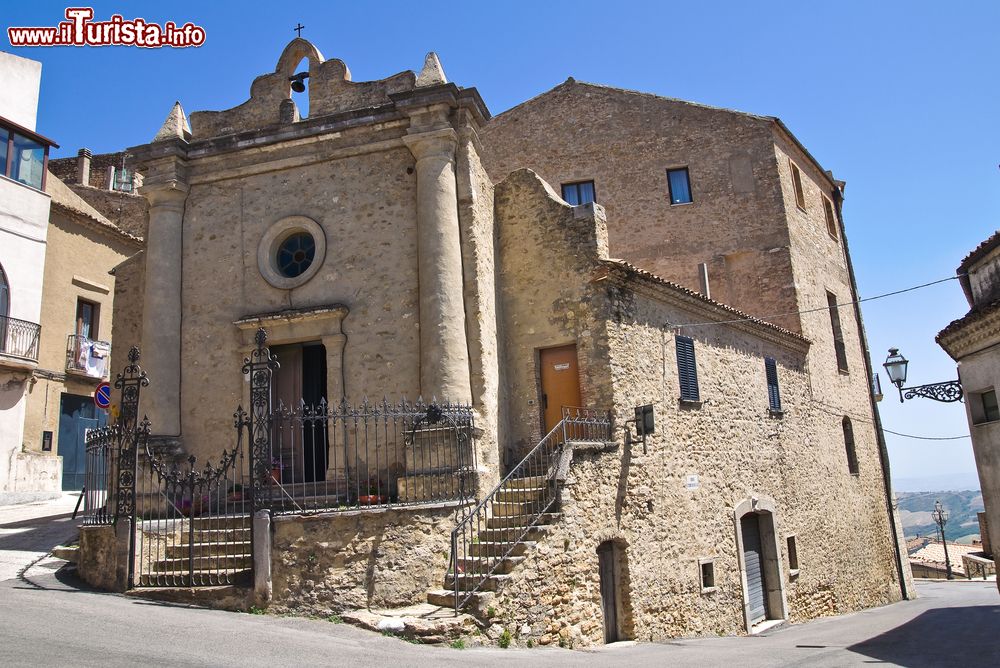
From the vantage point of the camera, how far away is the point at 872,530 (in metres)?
22.1

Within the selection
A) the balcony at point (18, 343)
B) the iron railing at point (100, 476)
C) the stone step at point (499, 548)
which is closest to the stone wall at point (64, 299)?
the balcony at point (18, 343)

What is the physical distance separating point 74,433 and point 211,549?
1347cm

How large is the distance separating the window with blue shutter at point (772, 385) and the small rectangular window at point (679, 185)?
6.44 metres

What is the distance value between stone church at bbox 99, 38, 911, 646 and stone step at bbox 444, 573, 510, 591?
0.03 meters

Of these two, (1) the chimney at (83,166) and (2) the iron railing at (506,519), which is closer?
(2) the iron railing at (506,519)

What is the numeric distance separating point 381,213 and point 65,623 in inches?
328

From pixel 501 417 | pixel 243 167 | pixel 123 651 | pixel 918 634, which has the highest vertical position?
pixel 243 167

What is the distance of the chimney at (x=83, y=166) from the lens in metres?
29.6

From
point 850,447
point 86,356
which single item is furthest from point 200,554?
point 850,447

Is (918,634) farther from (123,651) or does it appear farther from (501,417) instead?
(123,651)

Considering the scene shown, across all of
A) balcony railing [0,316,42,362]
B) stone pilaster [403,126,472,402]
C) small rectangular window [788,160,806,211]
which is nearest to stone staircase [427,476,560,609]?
stone pilaster [403,126,472,402]

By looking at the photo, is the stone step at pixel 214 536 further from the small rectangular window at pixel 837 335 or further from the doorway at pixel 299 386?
the small rectangular window at pixel 837 335

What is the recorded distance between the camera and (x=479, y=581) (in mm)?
10148

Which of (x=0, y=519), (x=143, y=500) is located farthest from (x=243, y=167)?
(x=0, y=519)
